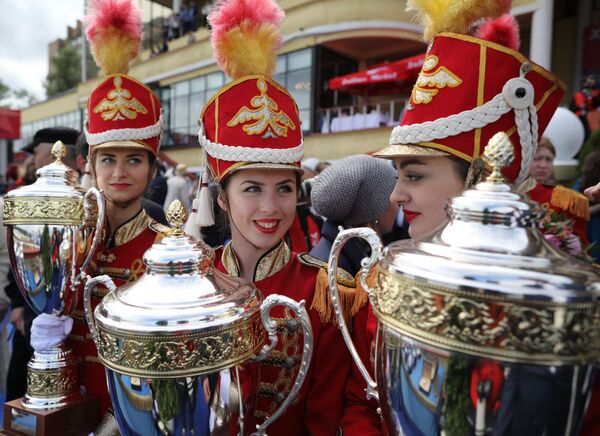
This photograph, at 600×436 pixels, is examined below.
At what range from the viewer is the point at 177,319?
37.2 inches

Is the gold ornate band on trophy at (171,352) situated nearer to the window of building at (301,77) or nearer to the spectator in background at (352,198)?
the spectator in background at (352,198)

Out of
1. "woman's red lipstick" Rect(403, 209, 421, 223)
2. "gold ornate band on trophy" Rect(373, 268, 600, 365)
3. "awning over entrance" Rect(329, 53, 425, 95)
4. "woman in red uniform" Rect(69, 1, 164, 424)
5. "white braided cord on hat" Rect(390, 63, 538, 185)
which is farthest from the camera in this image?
"awning over entrance" Rect(329, 53, 425, 95)

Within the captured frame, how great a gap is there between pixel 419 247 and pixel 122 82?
1.86 m

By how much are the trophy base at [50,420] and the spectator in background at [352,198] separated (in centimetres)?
127

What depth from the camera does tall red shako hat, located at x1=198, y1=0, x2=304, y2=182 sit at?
157 centimetres

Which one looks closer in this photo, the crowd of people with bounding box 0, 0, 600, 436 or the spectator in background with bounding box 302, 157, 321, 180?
the crowd of people with bounding box 0, 0, 600, 436

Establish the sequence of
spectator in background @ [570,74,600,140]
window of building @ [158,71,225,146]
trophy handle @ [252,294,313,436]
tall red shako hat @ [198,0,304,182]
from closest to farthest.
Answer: trophy handle @ [252,294,313,436] < tall red shako hat @ [198,0,304,182] < spectator in background @ [570,74,600,140] < window of building @ [158,71,225,146]

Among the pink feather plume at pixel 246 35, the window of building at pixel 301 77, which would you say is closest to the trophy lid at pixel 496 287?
the pink feather plume at pixel 246 35

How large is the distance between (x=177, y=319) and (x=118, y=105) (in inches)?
61.1

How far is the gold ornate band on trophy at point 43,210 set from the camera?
1608 mm

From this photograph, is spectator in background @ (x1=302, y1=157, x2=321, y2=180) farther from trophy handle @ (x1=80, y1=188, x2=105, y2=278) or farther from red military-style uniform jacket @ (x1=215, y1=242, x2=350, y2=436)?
red military-style uniform jacket @ (x1=215, y1=242, x2=350, y2=436)

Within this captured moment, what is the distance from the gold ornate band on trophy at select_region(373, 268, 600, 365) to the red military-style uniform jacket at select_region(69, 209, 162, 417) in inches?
58.9

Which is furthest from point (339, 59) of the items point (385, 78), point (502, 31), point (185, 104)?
point (502, 31)

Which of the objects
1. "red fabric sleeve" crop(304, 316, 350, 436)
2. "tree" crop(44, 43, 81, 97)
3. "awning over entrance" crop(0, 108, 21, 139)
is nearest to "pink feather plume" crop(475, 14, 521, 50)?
"red fabric sleeve" crop(304, 316, 350, 436)
